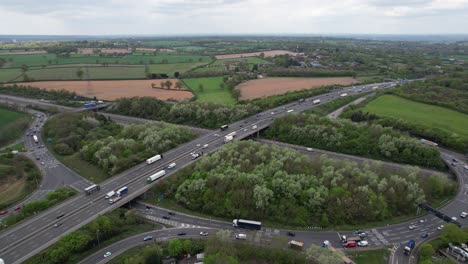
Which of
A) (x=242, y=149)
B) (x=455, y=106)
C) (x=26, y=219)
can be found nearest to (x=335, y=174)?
(x=242, y=149)

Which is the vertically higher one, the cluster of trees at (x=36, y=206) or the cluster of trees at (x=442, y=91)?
the cluster of trees at (x=442, y=91)

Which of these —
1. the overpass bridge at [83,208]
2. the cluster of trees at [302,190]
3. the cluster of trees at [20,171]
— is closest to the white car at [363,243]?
the cluster of trees at [302,190]

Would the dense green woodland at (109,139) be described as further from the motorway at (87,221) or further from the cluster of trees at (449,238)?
the cluster of trees at (449,238)

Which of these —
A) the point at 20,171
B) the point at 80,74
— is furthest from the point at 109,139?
the point at 80,74

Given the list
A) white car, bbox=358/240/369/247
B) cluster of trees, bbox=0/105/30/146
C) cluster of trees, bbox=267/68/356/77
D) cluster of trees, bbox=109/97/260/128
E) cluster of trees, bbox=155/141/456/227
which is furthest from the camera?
cluster of trees, bbox=267/68/356/77

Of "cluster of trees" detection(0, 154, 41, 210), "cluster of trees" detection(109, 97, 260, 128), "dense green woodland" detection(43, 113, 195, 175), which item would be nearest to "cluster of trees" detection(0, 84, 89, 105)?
"cluster of trees" detection(109, 97, 260, 128)

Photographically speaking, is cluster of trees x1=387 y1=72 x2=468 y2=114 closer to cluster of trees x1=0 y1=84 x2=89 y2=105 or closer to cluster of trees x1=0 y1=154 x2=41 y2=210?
cluster of trees x1=0 y1=154 x2=41 y2=210
